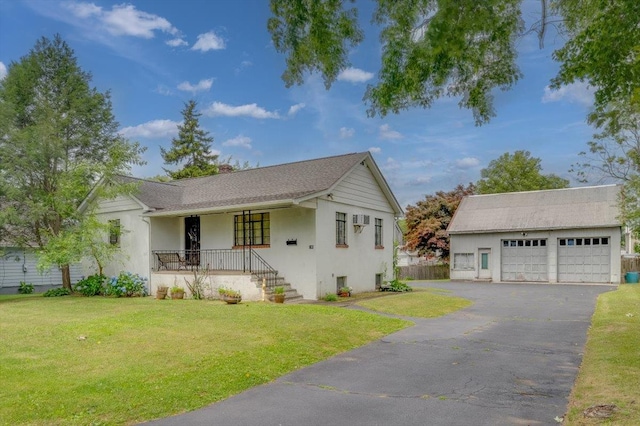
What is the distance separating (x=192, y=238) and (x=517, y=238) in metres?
18.5

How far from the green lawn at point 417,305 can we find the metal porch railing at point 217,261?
3.61 metres

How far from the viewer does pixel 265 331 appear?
29.9 feet

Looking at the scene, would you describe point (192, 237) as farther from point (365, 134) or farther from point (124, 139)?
point (365, 134)

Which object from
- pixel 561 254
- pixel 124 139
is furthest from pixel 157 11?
pixel 561 254

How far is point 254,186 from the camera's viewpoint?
59.5 feet

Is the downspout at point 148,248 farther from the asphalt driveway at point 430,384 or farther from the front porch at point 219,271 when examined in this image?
the asphalt driveway at point 430,384

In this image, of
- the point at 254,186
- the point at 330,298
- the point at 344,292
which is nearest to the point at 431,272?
the point at 344,292

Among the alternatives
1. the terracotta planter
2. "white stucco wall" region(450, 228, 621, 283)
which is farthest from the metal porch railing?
"white stucco wall" region(450, 228, 621, 283)

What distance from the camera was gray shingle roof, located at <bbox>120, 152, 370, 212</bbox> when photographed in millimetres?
15977

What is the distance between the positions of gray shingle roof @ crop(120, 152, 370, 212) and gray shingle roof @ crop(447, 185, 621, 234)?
1307 cm

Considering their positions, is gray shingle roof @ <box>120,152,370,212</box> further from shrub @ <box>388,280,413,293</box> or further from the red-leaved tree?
the red-leaved tree

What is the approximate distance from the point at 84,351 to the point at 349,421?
5.07 meters

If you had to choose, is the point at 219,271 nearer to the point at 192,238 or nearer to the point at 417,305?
the point at 192,238

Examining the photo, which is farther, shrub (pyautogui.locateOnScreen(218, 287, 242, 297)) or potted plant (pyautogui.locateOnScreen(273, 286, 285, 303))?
potted plant (pyautogui.locateOnScreen(273, 286, 285, 303))
